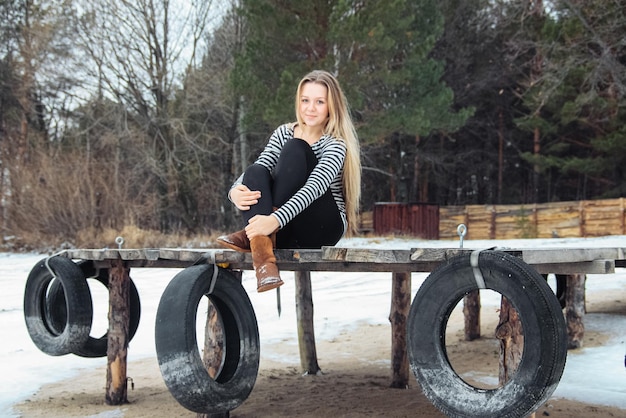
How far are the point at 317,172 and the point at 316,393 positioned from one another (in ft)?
7.03

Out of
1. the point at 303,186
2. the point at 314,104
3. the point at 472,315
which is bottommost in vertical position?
the point at 472,315

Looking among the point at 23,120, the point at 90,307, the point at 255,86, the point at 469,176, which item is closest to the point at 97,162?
the point at 255,86

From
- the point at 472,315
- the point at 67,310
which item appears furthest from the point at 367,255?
the point at 472,315

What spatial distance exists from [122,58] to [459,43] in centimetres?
1296

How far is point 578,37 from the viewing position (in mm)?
16250

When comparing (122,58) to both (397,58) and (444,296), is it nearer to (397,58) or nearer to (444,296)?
(397,58)

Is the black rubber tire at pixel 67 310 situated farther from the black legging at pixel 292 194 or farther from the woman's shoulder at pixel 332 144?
the woman's shoulder at pixel 332 144

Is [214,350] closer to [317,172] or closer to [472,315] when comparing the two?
[317,172]

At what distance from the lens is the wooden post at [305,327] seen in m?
5.87

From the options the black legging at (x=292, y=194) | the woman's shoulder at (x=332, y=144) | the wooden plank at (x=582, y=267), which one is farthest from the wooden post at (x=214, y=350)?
the wooden plank at (x=582, y=267)

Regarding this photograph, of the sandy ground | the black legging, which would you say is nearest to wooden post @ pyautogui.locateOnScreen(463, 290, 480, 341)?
the sandy ground

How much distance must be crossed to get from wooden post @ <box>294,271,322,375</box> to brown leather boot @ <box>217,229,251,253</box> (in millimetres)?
2561

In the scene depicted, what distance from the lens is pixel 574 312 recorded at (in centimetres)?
637

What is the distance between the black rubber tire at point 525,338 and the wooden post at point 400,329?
92.6 inches
